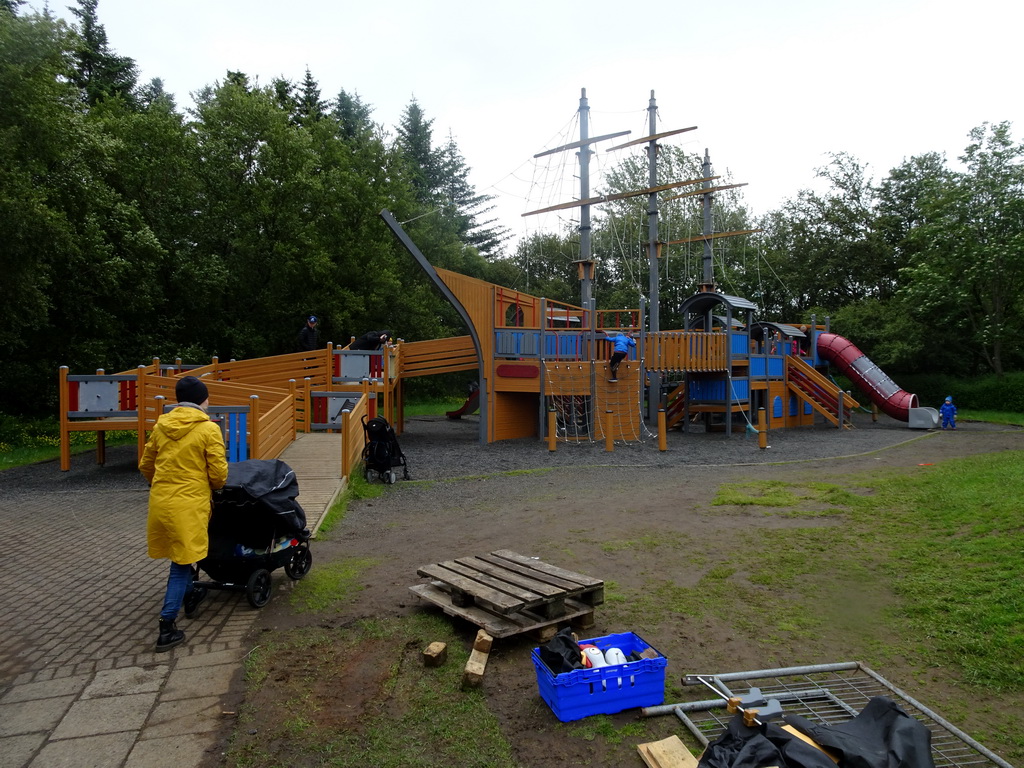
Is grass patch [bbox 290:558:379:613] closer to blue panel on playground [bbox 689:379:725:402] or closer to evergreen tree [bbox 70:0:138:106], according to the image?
blue panel on playground [bbox 689:379:725:402]

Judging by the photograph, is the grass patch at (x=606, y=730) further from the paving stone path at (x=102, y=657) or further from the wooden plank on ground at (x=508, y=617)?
the paving stone path at (x=102, y=657)

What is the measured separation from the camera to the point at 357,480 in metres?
11.3

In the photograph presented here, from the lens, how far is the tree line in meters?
18.2

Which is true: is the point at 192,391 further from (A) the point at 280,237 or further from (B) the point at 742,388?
(A) the point at 280,237

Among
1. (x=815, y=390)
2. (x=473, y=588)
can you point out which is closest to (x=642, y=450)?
(x=815, y=390)

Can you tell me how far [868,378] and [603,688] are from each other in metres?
25.0

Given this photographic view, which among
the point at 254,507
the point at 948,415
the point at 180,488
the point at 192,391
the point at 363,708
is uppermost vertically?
the point at 192,391

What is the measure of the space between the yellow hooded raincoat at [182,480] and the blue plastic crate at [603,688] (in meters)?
2.58

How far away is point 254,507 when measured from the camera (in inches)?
211

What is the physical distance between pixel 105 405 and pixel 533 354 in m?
10.2

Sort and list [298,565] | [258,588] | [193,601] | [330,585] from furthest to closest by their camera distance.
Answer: [298,565] → [330,585] → [258,588] → [193,601]

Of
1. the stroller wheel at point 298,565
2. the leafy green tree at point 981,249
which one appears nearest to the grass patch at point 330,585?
the stroller wheel at point 298,565

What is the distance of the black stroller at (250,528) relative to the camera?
5.30m

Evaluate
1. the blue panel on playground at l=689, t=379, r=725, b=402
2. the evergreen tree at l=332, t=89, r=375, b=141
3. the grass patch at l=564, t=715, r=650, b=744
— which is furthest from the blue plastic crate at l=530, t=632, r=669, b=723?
the evergreen tree at l=332, t=89, r=375, b=141
